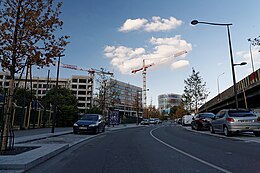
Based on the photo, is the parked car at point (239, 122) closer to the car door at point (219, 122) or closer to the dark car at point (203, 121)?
the car door at point (219, 122)

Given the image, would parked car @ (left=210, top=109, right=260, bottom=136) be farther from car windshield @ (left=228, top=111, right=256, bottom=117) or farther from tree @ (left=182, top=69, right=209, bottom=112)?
tree @ (left=182, top=69, right=209, bottom=112)

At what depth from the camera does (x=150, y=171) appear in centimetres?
611

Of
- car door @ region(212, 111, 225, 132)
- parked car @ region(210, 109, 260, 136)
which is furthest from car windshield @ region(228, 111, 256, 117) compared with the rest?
car door @ region(212, 111, 225, 132)

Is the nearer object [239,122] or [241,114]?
[239,122]

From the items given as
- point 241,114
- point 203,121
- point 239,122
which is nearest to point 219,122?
point 241,114

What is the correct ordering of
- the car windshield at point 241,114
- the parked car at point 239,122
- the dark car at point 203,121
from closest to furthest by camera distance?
the parked car at point 239,122, the car windshield at point 241,114, the dark car at point 203,121

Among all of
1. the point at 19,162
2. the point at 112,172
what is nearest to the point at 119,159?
the point at 112,172

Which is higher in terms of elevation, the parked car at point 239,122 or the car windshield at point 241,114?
the car windshield at point 241,114

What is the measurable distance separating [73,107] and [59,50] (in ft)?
87.1

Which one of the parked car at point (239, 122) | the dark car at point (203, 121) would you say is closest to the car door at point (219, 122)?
the parked car at point (239, 122)

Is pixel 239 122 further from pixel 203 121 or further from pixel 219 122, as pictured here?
pixel 203 121

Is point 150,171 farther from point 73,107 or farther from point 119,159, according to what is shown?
point 73,107

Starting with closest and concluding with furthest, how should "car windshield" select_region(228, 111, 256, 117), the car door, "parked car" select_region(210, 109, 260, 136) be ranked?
"parked car" select_region(210, 109, 260, 136) < "car windshield" select_region(228, 111, 256, 117) < the car door

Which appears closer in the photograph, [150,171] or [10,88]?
[150,171]
